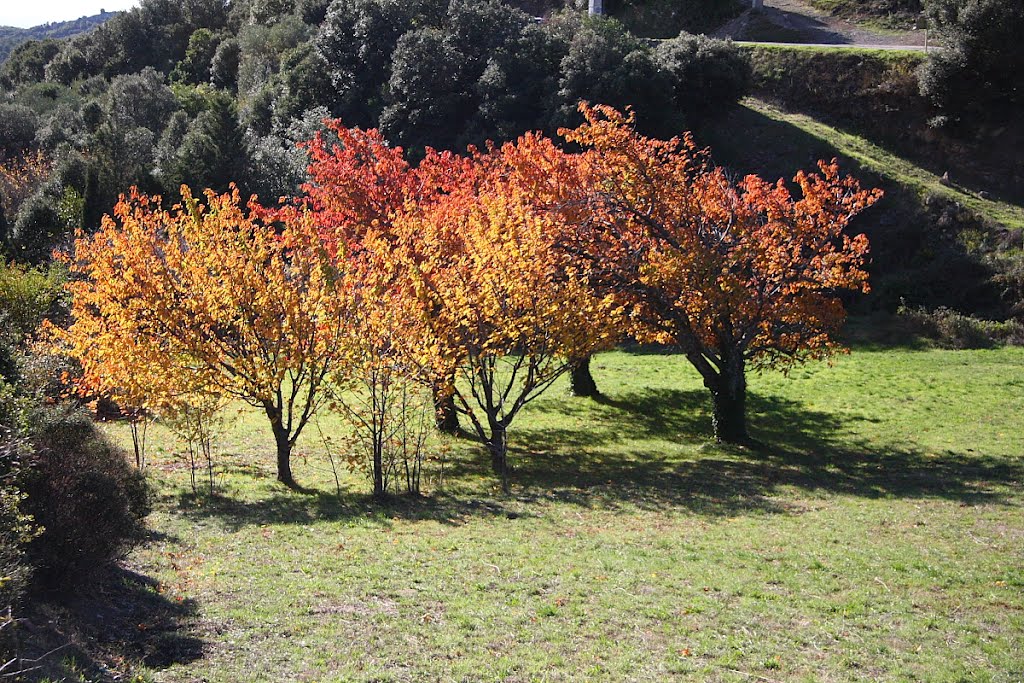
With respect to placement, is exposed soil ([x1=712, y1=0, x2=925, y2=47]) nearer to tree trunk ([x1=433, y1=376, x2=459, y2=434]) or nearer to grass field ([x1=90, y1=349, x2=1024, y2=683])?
grass field ([x1=90, y1=349, x2=1024, y2=683])

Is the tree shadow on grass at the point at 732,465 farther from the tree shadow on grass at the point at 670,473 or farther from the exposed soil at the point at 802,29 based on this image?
the exposed soil at the point at 802,29

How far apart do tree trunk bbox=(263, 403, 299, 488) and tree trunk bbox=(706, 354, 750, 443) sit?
11.1 m

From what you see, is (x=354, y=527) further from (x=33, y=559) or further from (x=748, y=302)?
(x=748, y=302)

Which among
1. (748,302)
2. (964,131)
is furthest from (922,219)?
(748,302)

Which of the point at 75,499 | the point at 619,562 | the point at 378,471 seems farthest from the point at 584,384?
the point at 75,499

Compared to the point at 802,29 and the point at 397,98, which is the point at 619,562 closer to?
the point at 397,98

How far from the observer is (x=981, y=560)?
1392cm

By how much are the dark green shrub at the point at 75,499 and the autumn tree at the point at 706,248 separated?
12408mm

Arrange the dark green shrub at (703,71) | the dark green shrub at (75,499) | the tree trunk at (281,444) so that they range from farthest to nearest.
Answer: the dark green shrub at (703,71) < the tree trunk at (281,444) < the dark green shrub at (75,499)

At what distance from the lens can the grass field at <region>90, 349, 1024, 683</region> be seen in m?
10.4

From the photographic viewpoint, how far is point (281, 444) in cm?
1947

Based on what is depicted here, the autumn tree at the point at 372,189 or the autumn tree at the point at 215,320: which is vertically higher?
the autumn tree at the point at 372,189

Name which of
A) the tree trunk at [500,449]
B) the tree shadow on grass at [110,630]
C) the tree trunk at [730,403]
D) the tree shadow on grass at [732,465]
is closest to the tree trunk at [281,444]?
the tree trunk at [500,449]

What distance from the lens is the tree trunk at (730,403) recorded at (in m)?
23.0
